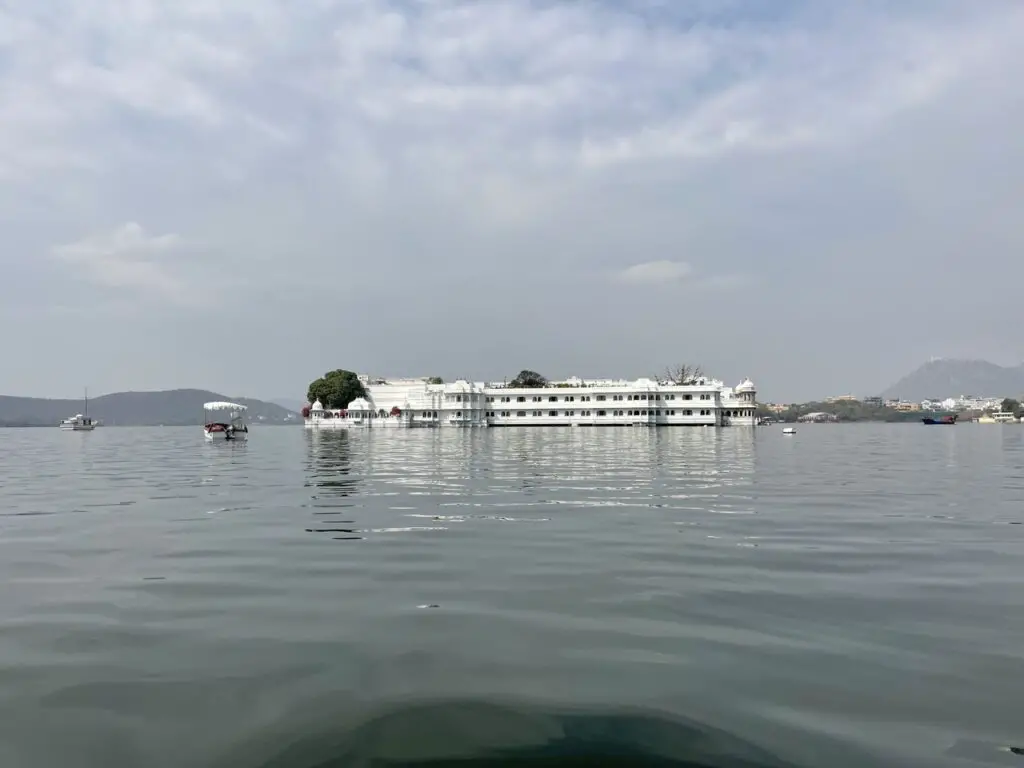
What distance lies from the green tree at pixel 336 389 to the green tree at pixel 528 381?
30.0 m

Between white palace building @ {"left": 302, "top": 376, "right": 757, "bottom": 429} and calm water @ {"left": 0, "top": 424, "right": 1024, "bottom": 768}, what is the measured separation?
94600mm

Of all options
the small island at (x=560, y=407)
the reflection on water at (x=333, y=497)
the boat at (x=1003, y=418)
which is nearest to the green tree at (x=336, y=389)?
the small island at (x=560, y=407)

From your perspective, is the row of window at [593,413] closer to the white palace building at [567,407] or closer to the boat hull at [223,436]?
the white palace building at [567,407]

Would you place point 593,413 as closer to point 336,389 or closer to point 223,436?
point 336,389

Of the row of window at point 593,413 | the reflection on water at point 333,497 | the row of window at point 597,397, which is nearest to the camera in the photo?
the reflection on water at point 333,497

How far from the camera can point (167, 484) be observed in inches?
912

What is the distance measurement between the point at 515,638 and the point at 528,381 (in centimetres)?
13052

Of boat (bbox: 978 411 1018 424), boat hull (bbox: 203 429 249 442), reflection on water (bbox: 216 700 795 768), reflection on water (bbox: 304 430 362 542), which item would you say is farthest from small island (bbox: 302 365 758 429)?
reflection on water (bbox: 216 700 795 768)

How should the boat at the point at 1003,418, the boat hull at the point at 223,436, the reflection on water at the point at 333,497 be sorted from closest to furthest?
1. the reflection on water at the point at 333,497
2. the boat hull at the point at 223,436
3. the boat at the point at 1003,418

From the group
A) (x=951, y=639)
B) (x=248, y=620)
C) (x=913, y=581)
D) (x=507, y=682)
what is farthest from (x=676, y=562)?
(x=248, y=620)

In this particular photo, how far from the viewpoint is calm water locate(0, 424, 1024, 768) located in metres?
4.83

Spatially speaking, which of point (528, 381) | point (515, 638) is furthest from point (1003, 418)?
point (515, 638)

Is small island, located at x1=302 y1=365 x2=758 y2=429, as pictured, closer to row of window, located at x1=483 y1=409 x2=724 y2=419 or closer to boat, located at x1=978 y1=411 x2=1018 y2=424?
row of window, located at x1=483 y1=409 x2=724 y2=419

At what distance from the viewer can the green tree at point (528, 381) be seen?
135375mm
